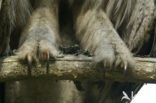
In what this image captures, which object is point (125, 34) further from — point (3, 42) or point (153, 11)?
point (3, 42)

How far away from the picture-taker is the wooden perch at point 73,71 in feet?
7.36

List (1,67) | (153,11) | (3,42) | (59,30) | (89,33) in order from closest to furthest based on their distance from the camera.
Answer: (1,67) < (3,42) < (153,11) < (89,33) < (59,30)

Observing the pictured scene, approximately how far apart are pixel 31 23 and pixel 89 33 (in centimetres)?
42

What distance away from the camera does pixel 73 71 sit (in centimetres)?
224

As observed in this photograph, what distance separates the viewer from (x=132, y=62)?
7.66 ft

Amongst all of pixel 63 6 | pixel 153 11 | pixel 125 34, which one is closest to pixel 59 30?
pixel 63 6

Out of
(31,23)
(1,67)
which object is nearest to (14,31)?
(31,23)

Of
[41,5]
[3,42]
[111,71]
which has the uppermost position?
[41,5]

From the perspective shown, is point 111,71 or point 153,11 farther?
point 153,11

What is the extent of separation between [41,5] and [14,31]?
0.29 meters

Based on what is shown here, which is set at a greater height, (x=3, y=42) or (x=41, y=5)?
(x=41, y=5)

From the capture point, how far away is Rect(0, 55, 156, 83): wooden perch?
7.36 feet

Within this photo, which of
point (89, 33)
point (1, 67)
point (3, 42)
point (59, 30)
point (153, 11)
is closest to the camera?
point (1, 67)

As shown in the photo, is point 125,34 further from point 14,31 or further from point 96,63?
point 96,63
